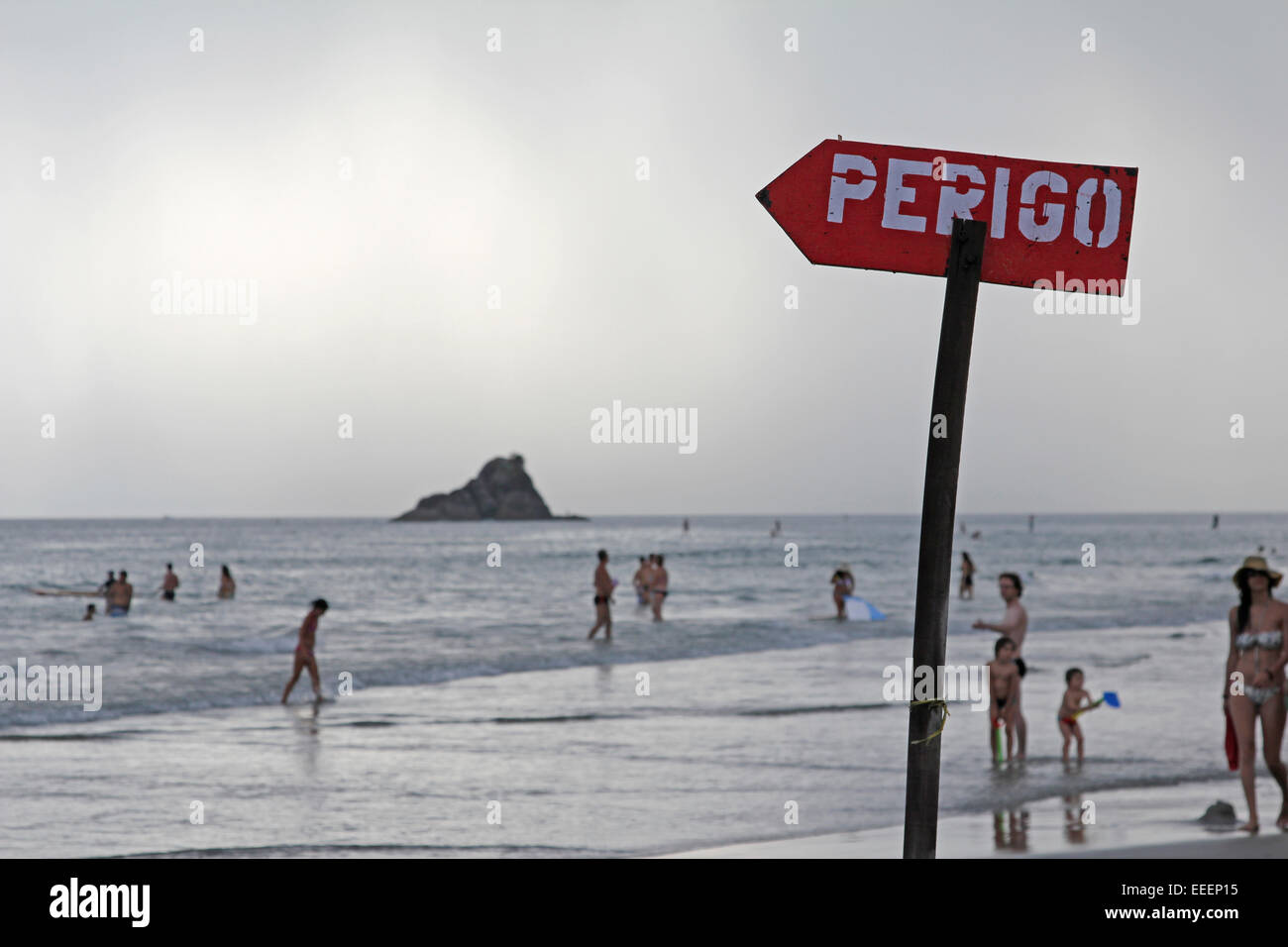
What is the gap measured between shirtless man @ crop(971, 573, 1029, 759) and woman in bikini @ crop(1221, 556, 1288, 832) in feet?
11.7

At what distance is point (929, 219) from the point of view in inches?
114

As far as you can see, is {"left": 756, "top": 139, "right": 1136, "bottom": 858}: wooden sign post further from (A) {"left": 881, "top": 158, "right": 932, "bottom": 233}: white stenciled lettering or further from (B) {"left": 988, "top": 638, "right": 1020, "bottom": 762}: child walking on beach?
(B) {"left": 988, "top": 638, "right": 1020, "bottom": 762}: child walking on beach

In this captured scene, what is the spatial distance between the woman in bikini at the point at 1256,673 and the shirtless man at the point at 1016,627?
11.7 feet

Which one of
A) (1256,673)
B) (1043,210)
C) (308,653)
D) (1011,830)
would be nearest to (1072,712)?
(1011,830)

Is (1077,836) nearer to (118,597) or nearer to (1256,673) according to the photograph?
(1256,673)

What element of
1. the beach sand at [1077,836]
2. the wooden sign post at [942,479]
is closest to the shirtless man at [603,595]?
the beach sand at [1077,836]

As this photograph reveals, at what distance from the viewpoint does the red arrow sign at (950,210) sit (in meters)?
2.81

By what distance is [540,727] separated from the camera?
595 inches

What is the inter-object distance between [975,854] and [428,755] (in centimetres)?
687

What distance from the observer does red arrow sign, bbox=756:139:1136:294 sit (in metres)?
2.81

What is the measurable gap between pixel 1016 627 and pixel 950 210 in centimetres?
1049

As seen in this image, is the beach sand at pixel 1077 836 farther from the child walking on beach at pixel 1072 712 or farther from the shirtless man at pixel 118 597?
the shirtless man at pixel 118 597
